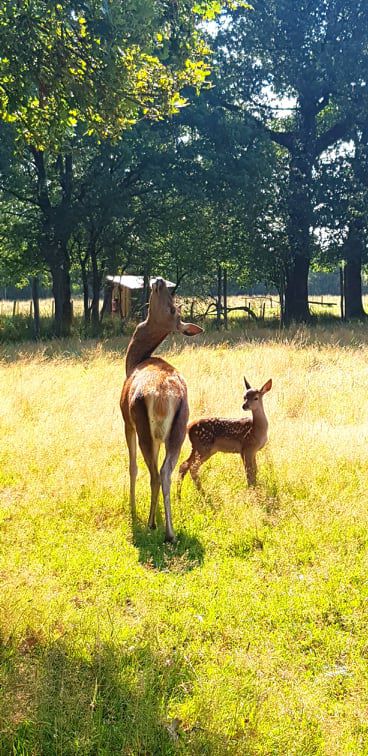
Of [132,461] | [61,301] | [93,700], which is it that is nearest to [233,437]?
[132,461]

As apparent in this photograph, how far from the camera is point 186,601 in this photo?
3.88 m

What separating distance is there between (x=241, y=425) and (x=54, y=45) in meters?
4.06

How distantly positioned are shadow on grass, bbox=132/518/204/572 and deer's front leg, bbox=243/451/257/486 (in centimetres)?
117

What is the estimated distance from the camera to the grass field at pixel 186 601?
280 cm

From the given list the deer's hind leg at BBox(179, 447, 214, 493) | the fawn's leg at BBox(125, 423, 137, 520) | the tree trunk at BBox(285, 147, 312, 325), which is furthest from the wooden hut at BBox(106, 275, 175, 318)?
the fawn's leg at BBox(125, 423, 137, 520)

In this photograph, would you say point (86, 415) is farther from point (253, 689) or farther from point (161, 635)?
point (253, 689)

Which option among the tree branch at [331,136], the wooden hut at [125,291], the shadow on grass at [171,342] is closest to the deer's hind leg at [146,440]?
the shadow on grass at [171,342]

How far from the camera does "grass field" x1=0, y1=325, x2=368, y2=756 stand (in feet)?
9.18

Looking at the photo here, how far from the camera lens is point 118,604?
3.86m

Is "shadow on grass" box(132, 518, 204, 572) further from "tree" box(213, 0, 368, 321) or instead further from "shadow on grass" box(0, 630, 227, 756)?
"tree" box(213, 0, 368, 321)

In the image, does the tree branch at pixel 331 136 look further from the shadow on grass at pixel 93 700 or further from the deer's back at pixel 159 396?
the shadow on grass at pixel 93 700

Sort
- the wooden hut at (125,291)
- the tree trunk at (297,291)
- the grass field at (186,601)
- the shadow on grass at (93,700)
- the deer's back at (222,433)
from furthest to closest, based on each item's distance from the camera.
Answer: the wooden hut at (125,291), the tree trunk at (297,291), the deer's back at (222,433), the grass field at (186,601), the shadow on grass at (93,700)

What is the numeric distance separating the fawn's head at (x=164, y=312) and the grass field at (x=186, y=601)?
5.53 feet

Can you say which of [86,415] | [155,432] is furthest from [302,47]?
[155,432]
